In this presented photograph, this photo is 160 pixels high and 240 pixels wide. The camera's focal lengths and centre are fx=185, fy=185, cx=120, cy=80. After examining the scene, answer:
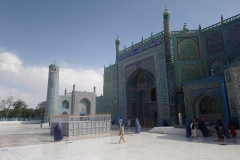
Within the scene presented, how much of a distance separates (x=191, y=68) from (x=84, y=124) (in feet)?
33.7

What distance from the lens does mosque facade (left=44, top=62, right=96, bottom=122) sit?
32.2 meters

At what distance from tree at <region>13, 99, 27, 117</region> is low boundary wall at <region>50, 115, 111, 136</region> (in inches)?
1411

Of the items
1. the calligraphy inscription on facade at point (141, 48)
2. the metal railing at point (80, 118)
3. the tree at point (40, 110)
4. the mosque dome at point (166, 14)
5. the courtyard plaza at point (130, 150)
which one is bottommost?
the courtyard plaza at point (130, 150)

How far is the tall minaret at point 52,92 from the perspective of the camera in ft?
105

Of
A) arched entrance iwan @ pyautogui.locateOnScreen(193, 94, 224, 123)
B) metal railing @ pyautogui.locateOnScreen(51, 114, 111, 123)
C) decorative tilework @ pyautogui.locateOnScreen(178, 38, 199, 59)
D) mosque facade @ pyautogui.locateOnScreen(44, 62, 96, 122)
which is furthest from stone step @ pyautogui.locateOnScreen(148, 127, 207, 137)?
mosque facade @ pyautogui.locateOnScreen(44, 62, 96, 122)

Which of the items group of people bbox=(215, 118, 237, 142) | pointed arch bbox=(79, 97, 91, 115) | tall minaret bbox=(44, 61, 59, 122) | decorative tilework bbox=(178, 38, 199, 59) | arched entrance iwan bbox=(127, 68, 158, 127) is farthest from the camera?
pointed arch bbox=(79, 97, 91, 115)

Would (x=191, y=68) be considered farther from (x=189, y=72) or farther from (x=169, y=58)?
(x=169, y=58)

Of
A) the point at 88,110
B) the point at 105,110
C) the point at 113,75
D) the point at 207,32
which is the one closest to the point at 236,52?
the point at 207,32

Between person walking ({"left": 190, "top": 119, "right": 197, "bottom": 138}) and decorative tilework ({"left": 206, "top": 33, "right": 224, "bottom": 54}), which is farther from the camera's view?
decorative tilework ({"left": 206, "top": 33, "right": 224, "bottom": 54})

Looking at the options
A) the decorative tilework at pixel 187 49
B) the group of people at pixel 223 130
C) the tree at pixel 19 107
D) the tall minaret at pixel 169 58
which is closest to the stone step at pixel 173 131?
the group of people at pixel 223 130

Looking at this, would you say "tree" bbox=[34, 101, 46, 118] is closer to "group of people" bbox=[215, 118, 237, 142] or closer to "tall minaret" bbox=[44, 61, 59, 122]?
"tall minaret" bbox=[44, 61, 59, 122]

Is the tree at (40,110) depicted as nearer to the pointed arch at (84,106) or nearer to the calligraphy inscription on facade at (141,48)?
the pointed arch at (84,106)

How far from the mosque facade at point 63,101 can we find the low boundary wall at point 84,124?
730 inches

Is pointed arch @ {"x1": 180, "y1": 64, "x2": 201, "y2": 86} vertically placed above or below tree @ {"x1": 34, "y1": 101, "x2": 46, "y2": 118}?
above
